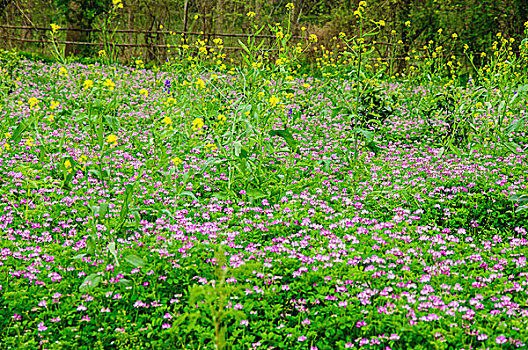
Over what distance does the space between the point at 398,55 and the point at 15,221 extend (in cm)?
1102

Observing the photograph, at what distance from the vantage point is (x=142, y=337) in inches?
106

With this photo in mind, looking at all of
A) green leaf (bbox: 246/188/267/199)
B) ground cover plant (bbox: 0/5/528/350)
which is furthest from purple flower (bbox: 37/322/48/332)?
green leaf (bbox: 246/188/267/199)

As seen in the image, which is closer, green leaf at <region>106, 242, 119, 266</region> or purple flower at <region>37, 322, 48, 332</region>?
purple flower at <region>37, 322, 48, 332</region>

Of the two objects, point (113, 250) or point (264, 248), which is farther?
point (264, 248)

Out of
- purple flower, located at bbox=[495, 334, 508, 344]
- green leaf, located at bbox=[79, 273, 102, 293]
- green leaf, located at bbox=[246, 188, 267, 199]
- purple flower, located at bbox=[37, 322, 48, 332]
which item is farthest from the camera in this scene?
green leaf, located at bbox=[246, 188, 267, 199]

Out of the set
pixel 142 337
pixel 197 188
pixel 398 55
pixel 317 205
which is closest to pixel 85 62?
pixel 398 55

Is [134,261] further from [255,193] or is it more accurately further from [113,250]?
[255,193]

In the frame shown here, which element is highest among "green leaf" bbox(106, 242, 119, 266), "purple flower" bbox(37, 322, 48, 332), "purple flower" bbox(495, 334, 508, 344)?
"green leaf" bbox(106, 242, 119, 266)

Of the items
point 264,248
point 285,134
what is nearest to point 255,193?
point 285,134

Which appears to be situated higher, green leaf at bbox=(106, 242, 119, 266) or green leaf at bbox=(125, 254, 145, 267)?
green leaf at bbox=(106, 242, 119, 266)

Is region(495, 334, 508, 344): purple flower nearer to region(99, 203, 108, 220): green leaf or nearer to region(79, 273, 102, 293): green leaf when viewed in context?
region(79, 273, 102, 293): green leaf

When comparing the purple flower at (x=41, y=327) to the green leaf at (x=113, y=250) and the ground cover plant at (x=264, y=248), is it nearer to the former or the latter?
the ground cover plant at (x=264, y=248)

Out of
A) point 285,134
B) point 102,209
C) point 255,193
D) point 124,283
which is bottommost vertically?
point 124,283

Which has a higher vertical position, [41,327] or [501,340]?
[501,340]
